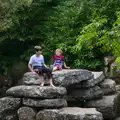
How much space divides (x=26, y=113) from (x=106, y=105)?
10.8 feet

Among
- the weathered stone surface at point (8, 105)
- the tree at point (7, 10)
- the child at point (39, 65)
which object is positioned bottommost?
the weathered stone surface at point (8, 105)

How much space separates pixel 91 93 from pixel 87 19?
195 inches

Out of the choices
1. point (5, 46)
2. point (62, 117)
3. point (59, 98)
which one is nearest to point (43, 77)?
point (59, 98)

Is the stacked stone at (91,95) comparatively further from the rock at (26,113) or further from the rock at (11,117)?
the rock at (11,117)

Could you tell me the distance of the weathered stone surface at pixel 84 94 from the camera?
37.2ft

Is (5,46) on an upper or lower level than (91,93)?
upper

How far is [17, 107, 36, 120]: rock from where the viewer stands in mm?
9602

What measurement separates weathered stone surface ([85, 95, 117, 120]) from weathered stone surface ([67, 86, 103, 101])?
24 centimetres

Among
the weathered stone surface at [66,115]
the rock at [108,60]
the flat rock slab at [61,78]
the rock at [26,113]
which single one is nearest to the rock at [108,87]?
the rock at [108,60]

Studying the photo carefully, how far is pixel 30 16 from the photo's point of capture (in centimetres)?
1584

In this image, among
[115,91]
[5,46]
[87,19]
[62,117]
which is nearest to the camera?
[62,117]

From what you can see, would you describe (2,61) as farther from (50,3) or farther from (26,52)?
(50,3)

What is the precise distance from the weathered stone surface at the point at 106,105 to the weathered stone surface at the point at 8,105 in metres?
2.99

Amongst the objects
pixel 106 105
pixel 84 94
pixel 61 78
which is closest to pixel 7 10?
pixel 61 78
